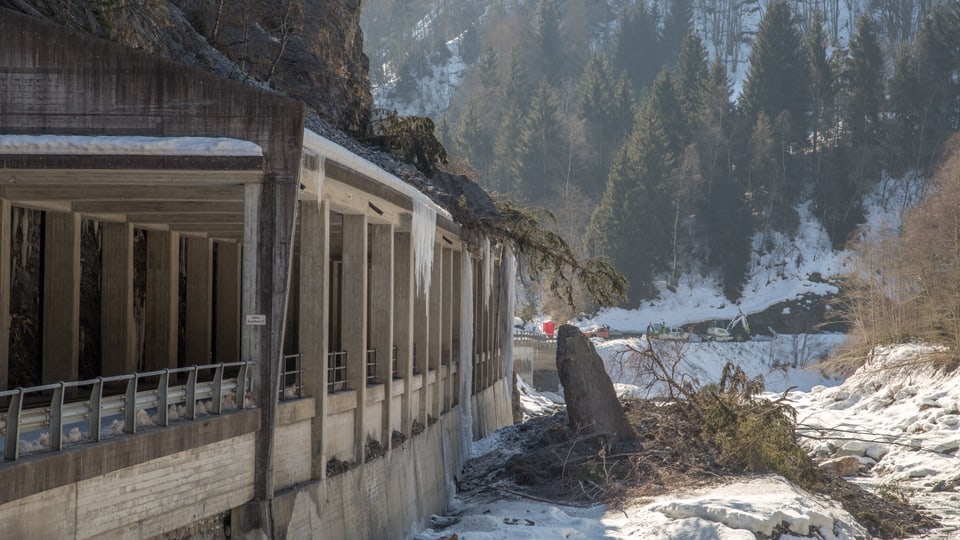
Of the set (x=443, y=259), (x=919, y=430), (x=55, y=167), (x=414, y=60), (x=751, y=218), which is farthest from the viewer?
(x=414, y=60)

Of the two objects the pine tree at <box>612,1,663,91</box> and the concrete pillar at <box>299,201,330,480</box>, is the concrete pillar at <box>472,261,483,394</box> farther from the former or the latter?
the pine tree at <box>612,1,663,91</box>

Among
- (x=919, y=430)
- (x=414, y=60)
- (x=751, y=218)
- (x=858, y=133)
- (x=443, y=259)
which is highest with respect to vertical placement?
(x=414, y=60)

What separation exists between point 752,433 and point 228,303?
1282cm

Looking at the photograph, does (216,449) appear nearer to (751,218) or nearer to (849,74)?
(751,218)

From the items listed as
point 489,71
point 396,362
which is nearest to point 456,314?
point 396,362

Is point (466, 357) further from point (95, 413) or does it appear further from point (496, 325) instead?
point (95, 413)

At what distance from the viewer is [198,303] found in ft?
79.2

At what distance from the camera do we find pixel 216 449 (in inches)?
453

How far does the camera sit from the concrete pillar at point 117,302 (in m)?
19.8

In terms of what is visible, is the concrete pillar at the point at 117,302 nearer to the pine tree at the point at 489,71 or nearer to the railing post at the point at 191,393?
the railing post at the point at 191,393

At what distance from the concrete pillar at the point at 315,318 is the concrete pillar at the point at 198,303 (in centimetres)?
999

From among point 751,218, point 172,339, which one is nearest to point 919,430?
point 172,339

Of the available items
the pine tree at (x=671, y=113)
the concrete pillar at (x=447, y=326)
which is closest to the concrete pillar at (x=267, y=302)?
the concrete pillar at (x=447, y=326)

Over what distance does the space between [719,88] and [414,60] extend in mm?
66643
